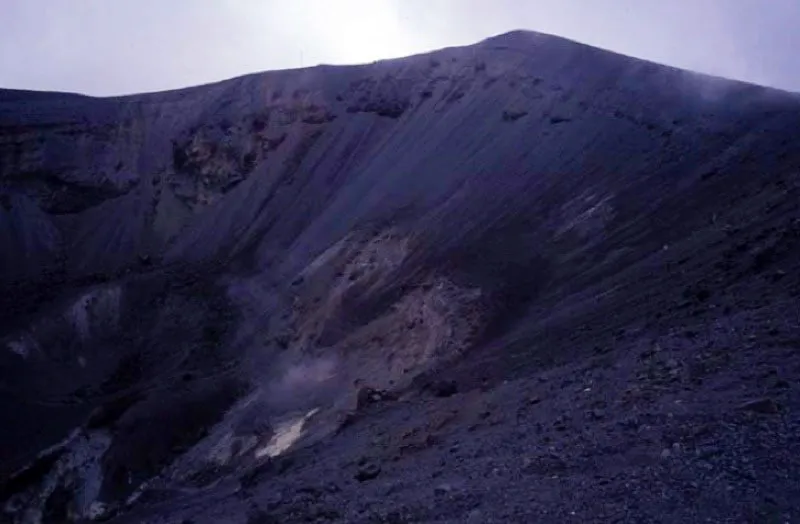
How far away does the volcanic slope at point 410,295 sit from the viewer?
923 cm

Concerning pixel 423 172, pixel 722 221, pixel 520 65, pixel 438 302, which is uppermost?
pixel 520 65

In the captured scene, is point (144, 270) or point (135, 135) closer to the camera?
point (144, 270)

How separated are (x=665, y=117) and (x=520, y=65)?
9.58 metres

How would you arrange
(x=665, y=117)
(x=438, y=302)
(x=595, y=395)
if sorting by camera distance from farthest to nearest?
(x=665, y=117) < (x=438, y=302) < (x=595, y=395)

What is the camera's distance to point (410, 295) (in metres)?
19.7

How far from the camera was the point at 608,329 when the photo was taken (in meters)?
13.2

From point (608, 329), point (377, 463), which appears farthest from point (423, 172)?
point (377, 463)

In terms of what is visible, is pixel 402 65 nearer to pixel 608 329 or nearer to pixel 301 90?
pixel 301 90

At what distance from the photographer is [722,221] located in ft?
49.5

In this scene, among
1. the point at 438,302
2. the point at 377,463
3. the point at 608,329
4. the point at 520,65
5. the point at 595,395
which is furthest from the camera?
the point at 520,65

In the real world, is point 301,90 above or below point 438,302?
above

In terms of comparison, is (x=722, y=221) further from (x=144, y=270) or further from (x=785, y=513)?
(x=144, y=270)

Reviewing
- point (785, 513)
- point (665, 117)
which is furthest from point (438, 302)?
point (785, 513)

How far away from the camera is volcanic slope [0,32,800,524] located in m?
9.23
